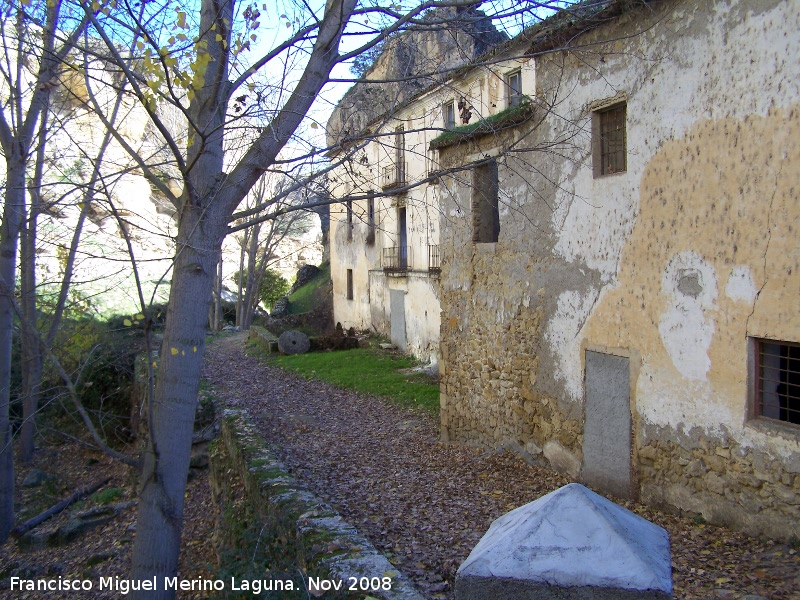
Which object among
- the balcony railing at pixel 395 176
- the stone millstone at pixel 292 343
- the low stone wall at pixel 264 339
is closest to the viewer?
the balcony railing at pixel 395 176

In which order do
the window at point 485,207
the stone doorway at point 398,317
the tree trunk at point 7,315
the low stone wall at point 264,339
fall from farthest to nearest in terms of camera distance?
the stone doorway at point 398,317 < the low stone wall at point 264,339 < the window at point 485,207 < the tree trunk at point 7,315

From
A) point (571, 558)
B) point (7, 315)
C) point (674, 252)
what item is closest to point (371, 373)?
point (7, 315)

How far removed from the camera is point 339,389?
555 inches

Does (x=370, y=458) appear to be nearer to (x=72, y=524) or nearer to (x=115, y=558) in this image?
(x=115, y=558)

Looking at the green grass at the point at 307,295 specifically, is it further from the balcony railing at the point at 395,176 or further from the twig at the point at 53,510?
the twig at the point at 53,510

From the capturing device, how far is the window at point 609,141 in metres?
6.73

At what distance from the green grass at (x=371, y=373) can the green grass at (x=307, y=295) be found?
1126 centimetres

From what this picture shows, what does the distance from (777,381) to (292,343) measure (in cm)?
1528

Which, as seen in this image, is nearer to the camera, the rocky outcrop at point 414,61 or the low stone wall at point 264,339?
the rocky outcrop at point 414,61

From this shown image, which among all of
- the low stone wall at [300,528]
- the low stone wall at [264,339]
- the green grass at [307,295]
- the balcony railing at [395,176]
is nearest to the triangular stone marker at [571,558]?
the low stone wall at [300,528]

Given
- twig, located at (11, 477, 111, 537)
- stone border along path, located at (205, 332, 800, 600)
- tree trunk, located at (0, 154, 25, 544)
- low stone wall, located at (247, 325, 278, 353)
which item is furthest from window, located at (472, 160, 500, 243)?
low stone wall, located at (247, 325, 278, 353)

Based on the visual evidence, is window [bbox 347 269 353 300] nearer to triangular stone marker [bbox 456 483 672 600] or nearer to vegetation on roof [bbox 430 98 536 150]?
vegetation on roof [bbox 430 98 536 150]

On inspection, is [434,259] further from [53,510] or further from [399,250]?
[53,510]

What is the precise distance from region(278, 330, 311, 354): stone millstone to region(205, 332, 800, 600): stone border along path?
183 inches
